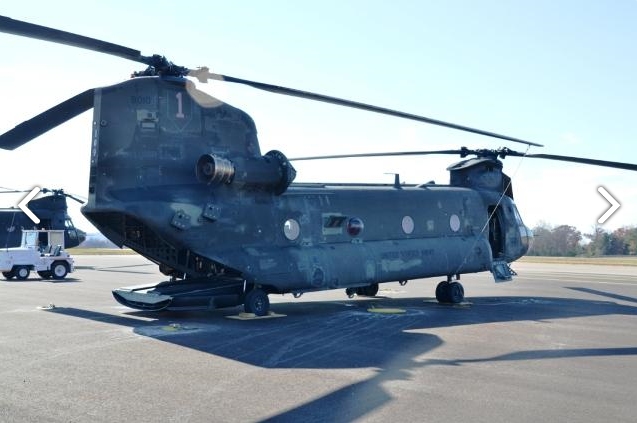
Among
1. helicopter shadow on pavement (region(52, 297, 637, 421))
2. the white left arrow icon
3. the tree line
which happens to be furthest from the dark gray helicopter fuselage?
the tree line

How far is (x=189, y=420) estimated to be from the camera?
6.25m

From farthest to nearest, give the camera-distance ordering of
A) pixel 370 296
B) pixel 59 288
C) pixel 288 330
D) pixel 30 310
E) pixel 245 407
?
pixel 59 288 → pixel 370 296 → pixel 30 310 → pixel 288 330 → pixel 245 407

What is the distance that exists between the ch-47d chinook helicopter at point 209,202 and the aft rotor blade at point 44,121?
2 cm

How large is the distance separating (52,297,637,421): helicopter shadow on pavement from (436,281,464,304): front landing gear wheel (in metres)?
0.36

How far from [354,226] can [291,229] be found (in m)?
2.05

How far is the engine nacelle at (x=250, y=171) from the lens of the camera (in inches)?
543

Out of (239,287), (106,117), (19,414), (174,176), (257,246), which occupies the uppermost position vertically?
(106,117)

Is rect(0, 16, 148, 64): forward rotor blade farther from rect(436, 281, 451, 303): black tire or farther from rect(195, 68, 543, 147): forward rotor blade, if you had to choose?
rect(436, 281, 451, 303): black tire

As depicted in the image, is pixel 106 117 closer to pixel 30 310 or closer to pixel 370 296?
pixel 30 310

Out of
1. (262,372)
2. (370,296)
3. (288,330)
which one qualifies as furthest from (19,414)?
(370,296)

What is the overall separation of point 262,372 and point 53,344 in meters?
4.35

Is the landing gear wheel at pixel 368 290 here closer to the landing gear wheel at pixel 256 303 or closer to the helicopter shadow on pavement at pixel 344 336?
the helicopter shadow on pavement at pixel 344 336

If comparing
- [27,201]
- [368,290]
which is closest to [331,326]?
[368,290]

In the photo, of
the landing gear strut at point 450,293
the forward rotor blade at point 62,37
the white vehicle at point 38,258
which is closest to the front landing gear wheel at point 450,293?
the landing gear strut at point 450,293
